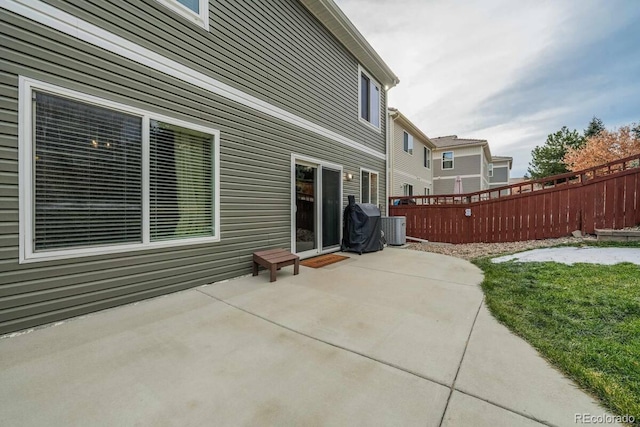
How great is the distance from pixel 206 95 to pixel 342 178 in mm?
3891

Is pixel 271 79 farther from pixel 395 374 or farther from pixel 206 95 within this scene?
pixel 395 374

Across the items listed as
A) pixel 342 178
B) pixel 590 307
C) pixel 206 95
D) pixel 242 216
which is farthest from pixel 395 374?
pixel 342 178

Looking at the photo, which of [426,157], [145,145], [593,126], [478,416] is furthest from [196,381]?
[593,126]

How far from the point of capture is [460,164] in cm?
1908

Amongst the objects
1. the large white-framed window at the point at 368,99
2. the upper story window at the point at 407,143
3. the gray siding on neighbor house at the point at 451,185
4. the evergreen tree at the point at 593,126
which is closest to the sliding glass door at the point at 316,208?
the large white-framed window at the point at 368,99

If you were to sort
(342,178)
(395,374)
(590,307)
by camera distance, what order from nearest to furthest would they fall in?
(395,374)
(590,307)
(342,178)

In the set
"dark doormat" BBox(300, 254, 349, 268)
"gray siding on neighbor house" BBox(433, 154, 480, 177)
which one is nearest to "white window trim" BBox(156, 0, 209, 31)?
"dark doormat" BBox(300, 254, 349, 268)

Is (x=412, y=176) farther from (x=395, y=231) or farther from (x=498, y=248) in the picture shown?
(x=498, y=248)

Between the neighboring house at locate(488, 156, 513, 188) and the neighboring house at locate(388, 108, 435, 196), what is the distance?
47.6 ft

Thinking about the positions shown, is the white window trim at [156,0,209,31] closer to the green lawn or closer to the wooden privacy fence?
the green lawn

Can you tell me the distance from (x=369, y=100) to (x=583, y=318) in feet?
24.6

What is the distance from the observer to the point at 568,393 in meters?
1.58

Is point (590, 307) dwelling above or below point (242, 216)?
below

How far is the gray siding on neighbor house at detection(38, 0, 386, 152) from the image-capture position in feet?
10.1
